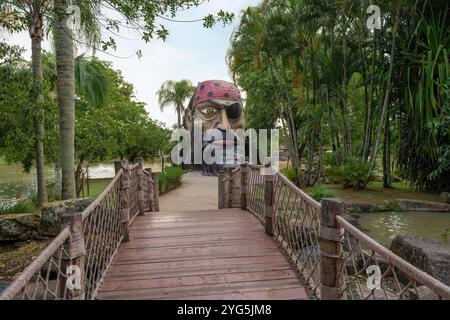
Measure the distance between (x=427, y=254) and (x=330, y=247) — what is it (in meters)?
2.91

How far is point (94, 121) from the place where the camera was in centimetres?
1227

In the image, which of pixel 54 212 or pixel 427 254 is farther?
pixel 54 212

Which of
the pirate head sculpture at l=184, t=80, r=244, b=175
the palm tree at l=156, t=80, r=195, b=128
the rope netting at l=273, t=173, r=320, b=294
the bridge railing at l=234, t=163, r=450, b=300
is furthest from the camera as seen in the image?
the palm tree at l=156, t=80, r=195, b=128

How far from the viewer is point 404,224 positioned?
27.9ft

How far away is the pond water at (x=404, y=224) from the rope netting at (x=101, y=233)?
5615 millimetres

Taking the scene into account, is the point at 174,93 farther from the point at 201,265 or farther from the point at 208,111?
the point at 201,265

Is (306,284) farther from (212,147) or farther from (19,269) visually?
(212,147)

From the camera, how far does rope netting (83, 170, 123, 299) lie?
10.3ft

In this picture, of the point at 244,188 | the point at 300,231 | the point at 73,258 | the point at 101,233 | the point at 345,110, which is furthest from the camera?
the point at 345,110

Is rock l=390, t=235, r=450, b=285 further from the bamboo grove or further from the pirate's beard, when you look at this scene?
the pirate's beard

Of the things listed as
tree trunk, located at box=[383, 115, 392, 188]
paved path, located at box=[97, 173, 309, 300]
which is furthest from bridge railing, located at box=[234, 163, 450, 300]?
tree trunk, located at box=[383, 115, 392, 188]

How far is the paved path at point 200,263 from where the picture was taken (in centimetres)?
321

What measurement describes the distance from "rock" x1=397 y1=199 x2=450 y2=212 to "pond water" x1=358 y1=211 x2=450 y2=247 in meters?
0.19

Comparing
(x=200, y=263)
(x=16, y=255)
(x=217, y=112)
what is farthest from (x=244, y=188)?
(x=217, y=112)
